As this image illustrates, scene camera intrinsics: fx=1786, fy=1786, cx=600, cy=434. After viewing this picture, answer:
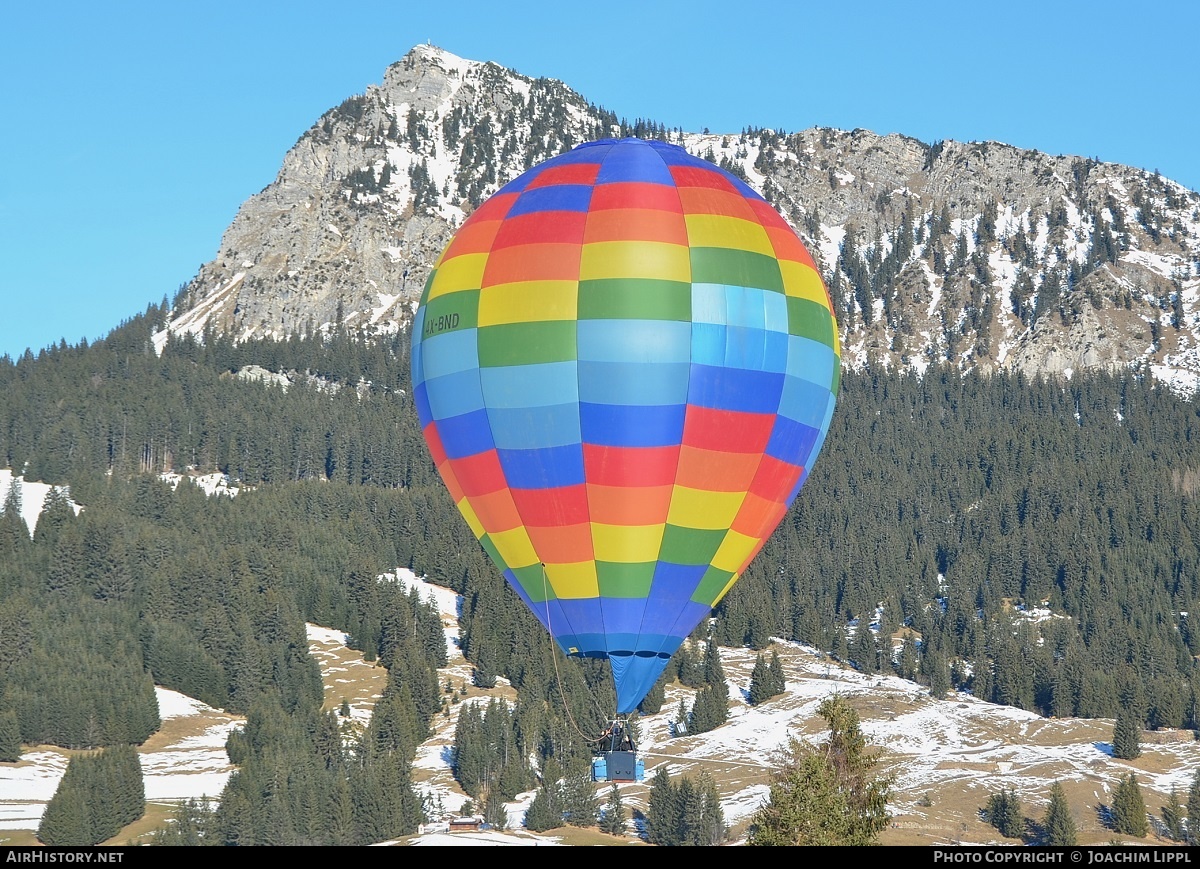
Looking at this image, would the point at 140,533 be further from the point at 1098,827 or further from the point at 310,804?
the point at 1098,827

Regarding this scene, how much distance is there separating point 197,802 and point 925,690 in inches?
3104

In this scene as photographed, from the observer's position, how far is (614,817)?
397 feet

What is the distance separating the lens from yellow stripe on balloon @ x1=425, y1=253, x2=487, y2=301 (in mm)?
39562

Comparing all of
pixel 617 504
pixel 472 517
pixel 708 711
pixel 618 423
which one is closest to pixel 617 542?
pixel 617 504

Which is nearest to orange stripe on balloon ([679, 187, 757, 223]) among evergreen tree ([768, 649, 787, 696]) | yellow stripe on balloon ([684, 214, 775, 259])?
yellow stripe on balloon ([684, 214, 775, 259])

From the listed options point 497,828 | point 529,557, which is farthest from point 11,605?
point 529,557

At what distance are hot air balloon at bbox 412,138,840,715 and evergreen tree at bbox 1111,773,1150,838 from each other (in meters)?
88.9

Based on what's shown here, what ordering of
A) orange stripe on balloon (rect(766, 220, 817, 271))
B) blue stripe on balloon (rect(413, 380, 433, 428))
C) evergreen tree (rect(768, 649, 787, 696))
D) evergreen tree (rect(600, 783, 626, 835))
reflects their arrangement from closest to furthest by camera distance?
1. orange stripe on balloon (rect(766, 220, 817, 271))
2. blue stripe on balloon (rect(413, 380, 433, 428))
3. evergreen tree (rect(600, 783, 626, 835))
4. evergreen tree (rect(768, 649, 787, 696))

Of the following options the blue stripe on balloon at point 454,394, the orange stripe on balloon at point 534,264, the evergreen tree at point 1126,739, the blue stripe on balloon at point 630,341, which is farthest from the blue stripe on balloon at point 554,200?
the evergreen tree at point 1126,739

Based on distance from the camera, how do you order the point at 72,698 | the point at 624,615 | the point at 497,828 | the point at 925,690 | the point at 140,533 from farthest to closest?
the point at 140,533 < the point at 925,690 < the point at 72,698 < the point at 497,828 < the point at 624,615

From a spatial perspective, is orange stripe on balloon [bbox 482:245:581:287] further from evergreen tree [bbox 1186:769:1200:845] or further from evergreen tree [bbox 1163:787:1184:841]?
evergreen tree [bbox 1163:787:1184:841]

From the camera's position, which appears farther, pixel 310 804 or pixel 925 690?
pixel 925 690

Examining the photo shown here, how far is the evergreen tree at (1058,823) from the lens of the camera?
115938mm
